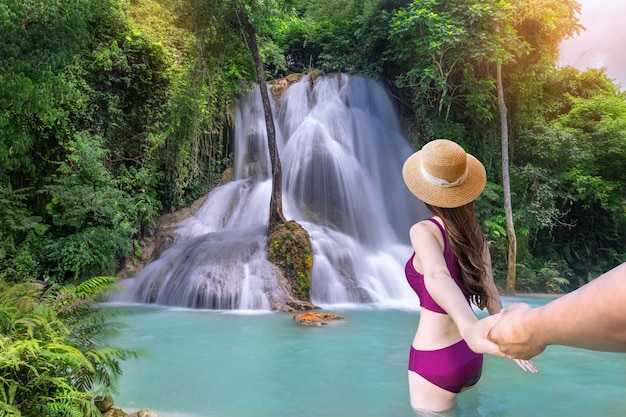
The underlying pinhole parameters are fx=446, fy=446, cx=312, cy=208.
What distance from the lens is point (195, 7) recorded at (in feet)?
40.0

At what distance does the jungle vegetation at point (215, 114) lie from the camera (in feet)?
34.1

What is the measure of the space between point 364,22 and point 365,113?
397 centimetres

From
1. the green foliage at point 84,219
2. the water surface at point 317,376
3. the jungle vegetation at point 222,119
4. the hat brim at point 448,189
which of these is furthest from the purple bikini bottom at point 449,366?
the green foliage at point 84,219

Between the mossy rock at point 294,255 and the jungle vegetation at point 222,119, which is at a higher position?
the jungle vegetation at point 222,119

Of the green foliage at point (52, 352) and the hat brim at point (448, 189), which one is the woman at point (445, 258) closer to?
the hat brim at point (448, 189)

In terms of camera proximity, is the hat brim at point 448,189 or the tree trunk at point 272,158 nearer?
the hat brim at point 448,189

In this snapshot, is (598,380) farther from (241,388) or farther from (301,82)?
(301,82)

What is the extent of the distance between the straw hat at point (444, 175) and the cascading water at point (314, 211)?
26.0 ft

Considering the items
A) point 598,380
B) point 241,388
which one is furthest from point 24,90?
point 598,380

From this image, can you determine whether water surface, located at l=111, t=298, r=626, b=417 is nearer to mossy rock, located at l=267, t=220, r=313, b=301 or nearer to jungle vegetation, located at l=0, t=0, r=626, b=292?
mossy rock, located at l=267, t=220, r=313, b=301

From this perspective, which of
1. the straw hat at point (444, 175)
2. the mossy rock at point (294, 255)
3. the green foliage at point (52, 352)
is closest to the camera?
the straw hat at point (444, 175)

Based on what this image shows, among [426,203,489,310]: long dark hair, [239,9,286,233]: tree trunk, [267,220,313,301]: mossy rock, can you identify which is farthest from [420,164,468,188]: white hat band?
[239,9,286,233]: tree trunk

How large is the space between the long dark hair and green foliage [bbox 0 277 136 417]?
2111mm

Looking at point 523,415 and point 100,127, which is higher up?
point 100,127
